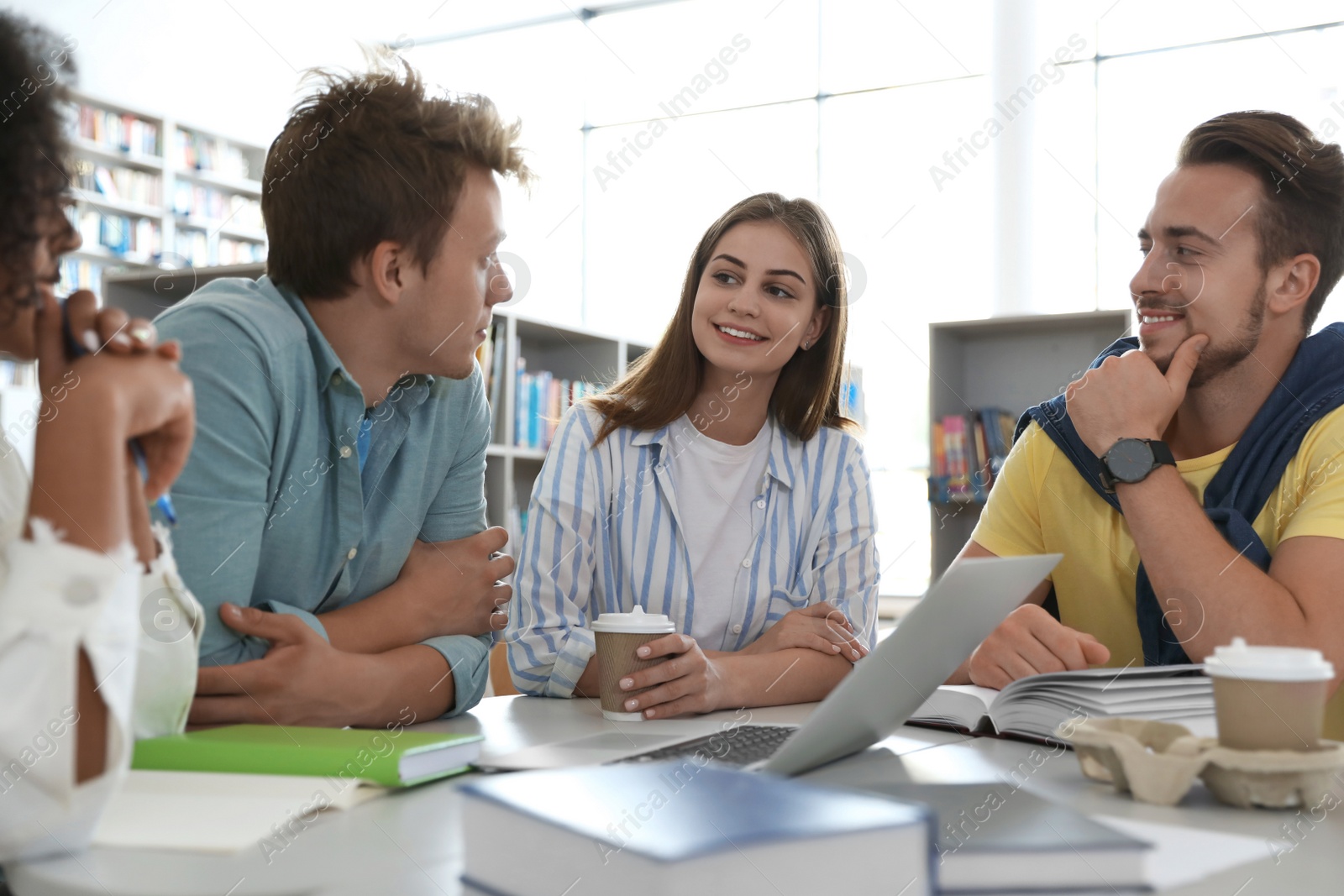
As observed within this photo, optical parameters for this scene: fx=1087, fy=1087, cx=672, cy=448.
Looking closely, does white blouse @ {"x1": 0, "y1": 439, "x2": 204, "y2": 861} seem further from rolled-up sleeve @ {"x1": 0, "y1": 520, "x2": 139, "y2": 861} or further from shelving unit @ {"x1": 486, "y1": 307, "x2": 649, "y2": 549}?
shelving unit @ {"x1": 486, "y1": 307, "x2": 649, "y2": 549}

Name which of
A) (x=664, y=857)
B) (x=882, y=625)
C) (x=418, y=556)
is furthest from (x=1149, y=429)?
(x=882, y=625)

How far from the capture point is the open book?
3.18 feet

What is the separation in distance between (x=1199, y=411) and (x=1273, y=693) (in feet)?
3.10

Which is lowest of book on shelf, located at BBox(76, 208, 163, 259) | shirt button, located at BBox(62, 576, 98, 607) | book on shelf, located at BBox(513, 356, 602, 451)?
shirt button, located at BBox(62, 576, 98, 607)

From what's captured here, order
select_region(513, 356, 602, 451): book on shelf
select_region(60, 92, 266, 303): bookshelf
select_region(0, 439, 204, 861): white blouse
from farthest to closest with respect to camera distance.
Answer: select_region(60, 92, 266, 303): bookshelf, select_region(513, 356, 602, 451): book on shelf, select_region(0, 439, 204, 861): white blouse

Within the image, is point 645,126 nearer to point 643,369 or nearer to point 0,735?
Answer: point 643,369

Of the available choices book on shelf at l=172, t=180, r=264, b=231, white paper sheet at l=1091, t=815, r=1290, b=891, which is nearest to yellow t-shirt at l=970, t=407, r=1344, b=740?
white paper sheet at l=1091, t=815, r=1290, b=891

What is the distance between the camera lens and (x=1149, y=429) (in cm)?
148

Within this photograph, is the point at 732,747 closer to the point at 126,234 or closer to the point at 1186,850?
the point at 1186,850

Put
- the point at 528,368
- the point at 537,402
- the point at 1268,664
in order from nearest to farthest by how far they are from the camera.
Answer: the point at 1268,664, the point at 537,402, the point at 528,368

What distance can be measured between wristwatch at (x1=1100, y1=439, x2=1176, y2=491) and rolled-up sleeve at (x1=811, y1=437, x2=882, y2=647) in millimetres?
415

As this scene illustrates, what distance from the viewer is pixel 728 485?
1.81 m

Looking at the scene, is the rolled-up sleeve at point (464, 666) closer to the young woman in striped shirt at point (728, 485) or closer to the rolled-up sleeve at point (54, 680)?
the young woman in striped shirt at point (728, 485)

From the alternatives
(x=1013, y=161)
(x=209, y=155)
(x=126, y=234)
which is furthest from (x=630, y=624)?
(x=209, y=155)
